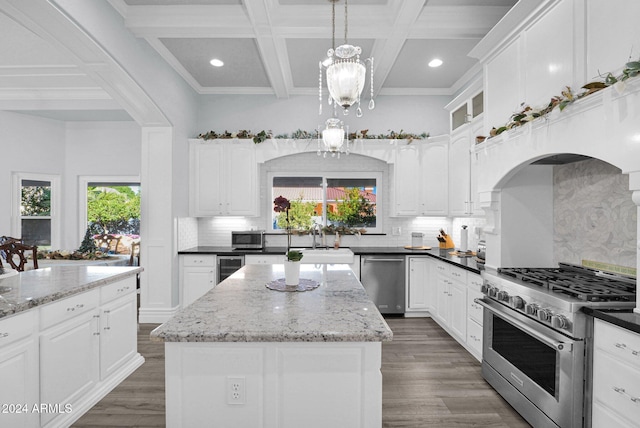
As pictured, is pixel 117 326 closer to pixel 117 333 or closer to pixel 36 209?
pixel 117 333

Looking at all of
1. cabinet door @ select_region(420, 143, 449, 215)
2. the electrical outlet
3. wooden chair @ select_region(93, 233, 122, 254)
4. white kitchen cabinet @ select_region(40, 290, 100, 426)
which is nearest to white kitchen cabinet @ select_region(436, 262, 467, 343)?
cabinet door @ select_region(420, 143, 449, 215)

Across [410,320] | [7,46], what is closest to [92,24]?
[7,46]

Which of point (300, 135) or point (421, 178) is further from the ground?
point (300, 135)

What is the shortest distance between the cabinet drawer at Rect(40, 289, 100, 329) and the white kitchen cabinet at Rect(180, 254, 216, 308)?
2160 mm

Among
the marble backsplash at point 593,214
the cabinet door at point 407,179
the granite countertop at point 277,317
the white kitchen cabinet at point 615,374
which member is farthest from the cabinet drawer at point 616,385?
the cabinet door at point 407,179

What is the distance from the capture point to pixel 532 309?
2.23 m

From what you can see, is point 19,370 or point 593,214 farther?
point 593,214

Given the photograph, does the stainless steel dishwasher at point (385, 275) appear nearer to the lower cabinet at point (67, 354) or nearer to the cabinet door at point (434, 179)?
the cabinet door at point (434, 179)

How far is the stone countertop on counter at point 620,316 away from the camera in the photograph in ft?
5.36

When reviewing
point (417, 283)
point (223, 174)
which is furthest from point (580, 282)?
point (223, 174)

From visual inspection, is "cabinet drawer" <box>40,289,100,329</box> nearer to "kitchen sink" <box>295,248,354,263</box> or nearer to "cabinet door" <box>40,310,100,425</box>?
"cabinet door" <box>40,310,100,425</box>

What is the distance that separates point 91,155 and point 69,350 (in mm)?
5646

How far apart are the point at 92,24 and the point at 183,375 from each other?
2.98 meters

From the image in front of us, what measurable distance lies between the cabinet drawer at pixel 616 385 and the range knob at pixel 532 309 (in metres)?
0.37
